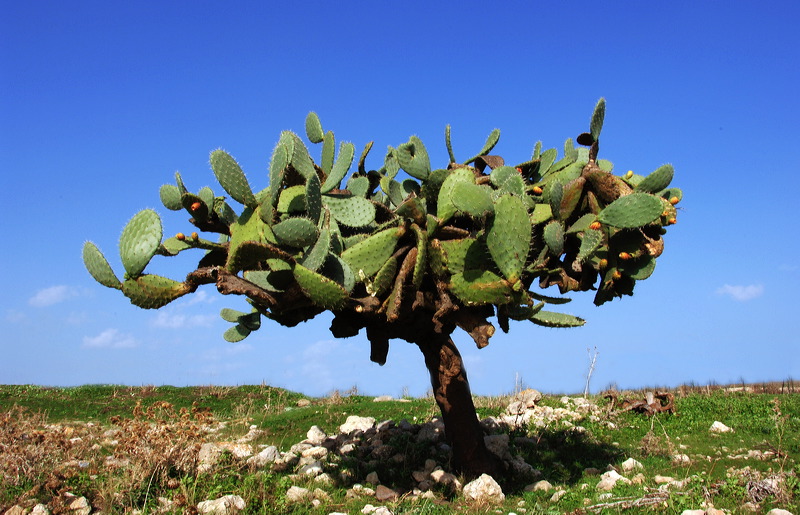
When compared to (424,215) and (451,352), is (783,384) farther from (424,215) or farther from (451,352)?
(424,215)

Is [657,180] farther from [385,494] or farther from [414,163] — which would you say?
[385,494]

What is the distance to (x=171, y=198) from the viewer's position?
233 inches

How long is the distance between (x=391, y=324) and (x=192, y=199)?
1.94 metres

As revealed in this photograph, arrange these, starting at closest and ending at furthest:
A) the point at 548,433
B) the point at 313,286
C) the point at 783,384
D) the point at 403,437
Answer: the point at 313,286
the point at 403,437
the point at 548,433
the point at 783,384

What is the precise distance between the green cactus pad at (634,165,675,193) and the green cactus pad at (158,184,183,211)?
4.07m

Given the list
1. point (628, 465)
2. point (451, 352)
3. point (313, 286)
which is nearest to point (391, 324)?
point (451, 352)

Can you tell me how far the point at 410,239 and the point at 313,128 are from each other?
5.16 feet

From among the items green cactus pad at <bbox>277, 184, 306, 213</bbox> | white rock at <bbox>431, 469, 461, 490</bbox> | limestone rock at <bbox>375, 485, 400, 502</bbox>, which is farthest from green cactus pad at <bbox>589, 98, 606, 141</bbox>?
limestone rock at <bbox>375, 485, 400, 502</bbox>

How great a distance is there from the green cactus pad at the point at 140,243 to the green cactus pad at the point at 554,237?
3.02m

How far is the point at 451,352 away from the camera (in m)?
6.22

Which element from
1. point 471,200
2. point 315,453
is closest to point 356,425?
point 315,453

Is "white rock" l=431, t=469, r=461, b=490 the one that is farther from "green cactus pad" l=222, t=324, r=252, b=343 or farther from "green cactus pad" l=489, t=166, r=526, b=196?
"green cactus pad" l=489, t=166, r=526, b=196

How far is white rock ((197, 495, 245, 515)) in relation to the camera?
5109 millimetres

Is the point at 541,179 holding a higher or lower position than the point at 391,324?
higher
